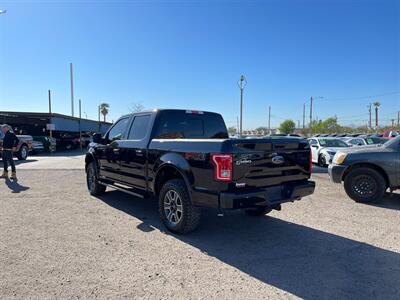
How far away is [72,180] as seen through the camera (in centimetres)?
1025

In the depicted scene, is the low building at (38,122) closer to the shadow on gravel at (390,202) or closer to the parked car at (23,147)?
the parked car at (23,147)

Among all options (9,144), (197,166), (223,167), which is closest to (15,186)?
(9,144)

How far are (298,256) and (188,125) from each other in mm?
3071

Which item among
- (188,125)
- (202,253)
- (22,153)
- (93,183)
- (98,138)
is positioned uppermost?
(188,125)

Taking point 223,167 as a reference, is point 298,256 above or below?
below

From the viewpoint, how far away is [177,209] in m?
4.71

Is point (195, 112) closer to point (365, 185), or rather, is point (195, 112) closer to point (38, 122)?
point (365, 185)

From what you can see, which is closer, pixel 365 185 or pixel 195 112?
pixel 195 112

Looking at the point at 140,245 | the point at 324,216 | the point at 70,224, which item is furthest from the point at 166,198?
the point at 324,216

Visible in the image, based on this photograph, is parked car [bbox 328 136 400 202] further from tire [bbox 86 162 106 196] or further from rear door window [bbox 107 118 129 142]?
tire [bbox 86 162 106 196]

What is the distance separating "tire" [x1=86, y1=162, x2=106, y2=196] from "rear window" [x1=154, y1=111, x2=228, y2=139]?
2.86m

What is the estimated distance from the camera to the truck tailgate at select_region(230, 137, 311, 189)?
395 cm

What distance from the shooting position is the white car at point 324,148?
13727 mm

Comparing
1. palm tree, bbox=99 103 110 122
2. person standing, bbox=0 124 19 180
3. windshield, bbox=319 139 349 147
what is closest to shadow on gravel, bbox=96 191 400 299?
person standing, bbox=0 124 19 180
